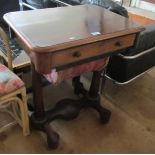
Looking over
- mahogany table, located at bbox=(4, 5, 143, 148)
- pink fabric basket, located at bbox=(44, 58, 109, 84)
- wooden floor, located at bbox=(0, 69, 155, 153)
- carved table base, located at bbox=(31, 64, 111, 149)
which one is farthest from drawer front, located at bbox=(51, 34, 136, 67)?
wooden floor, located at bbox=(0, 69, 155, 153)

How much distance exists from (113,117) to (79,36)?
92 centimetres

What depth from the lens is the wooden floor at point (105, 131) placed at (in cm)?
154

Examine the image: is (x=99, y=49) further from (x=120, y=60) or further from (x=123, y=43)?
(x=120, y=60)

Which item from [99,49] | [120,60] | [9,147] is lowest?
[9,147]

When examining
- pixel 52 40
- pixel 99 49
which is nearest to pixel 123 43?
pixel 99 49

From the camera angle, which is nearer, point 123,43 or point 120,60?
point 123,43

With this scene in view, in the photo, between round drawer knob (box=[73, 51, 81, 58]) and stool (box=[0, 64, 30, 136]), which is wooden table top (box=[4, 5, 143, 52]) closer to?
round drawer knob (box=[73, 51, 81, 58])

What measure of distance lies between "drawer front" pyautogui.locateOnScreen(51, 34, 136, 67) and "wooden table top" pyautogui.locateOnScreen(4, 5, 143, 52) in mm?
44

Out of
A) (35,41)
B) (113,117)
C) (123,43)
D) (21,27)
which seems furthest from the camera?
(113,117)

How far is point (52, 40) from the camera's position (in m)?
1.07

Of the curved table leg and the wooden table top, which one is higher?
the wooden table top

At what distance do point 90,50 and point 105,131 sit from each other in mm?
764

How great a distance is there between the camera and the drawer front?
3.64 ft

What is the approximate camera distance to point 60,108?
163 centimetres
